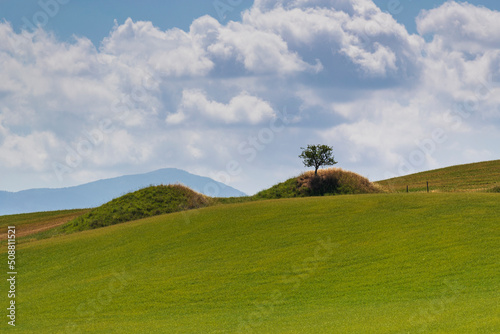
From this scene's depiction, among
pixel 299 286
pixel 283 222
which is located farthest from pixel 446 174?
pixel 299 286

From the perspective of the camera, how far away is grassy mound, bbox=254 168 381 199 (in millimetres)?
62125

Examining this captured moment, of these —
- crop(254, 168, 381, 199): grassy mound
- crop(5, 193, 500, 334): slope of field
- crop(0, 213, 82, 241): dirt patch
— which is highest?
crop(254, 168, 381, 199): grassy mound

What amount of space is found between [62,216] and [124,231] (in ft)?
111

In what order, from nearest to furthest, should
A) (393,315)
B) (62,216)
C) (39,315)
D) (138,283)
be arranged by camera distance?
(393,315) < (39,315) < (138,283) < (62,216)

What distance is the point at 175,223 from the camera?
4391cm

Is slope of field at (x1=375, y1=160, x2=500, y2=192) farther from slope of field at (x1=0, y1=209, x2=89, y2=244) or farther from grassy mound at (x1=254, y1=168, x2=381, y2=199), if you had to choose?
slope of field at (x1=0, y1=209, x2=89, y2=244)

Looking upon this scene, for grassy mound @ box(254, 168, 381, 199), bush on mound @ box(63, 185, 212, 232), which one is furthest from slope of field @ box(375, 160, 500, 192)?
bush on mound @ box(63, 185, 212, 232)

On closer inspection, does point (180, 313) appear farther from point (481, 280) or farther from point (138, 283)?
point (481, 280)

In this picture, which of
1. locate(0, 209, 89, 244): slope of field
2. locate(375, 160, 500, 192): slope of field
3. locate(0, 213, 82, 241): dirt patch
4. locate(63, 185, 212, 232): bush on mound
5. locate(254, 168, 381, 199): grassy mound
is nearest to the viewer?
locate(63, 185, 212, 232): bush on mound

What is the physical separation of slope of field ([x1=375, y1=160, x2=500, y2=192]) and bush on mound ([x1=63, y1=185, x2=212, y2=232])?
2687 cm

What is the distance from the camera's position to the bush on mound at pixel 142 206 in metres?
58.3

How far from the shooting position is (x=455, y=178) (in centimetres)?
8056

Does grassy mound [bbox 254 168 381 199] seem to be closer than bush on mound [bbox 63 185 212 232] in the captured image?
No

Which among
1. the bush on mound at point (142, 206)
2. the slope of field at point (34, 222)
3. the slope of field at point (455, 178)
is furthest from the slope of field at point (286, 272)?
the slope of field at point (455, 178)
